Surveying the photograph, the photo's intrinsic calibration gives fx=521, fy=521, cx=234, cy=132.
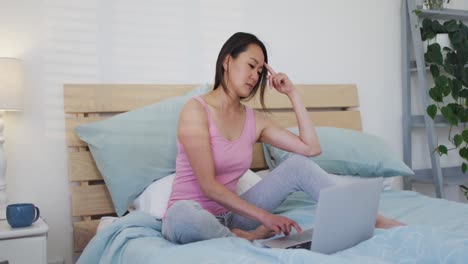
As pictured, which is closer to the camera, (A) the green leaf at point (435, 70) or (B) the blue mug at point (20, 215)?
(B) the blue mug at point (20, 215)

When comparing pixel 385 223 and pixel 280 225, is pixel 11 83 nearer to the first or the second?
pixel 280 225

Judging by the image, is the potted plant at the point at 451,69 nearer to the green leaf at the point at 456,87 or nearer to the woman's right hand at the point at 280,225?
the green leaf at the point at 456,87

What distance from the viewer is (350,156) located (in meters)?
2.25

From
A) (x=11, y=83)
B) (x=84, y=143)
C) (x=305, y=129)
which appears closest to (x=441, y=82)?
(x=305, y=129)

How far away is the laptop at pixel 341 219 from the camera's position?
3.97 feet

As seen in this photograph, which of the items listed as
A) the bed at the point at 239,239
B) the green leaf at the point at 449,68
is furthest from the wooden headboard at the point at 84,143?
the green leaf at the point at 449,68

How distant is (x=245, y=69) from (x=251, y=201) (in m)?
0.44

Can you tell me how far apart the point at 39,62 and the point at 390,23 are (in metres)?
1.92

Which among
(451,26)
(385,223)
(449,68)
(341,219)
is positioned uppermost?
(451,26)

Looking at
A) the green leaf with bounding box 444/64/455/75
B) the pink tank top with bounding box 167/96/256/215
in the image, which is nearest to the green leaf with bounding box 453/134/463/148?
the green leaf with bounding box 444/64/455/75

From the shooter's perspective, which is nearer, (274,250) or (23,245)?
(274,250)

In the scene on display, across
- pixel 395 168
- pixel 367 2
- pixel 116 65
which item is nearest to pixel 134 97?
pixel 116 65

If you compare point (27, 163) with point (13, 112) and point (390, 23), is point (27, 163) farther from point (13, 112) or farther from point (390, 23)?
point (390, 23)

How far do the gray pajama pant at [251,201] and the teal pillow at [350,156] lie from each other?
56 centimetres
